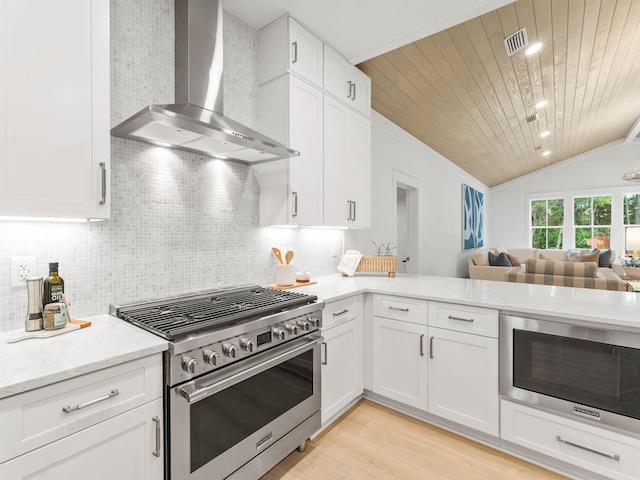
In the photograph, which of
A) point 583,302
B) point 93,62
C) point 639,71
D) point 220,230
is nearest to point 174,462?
point 220,230

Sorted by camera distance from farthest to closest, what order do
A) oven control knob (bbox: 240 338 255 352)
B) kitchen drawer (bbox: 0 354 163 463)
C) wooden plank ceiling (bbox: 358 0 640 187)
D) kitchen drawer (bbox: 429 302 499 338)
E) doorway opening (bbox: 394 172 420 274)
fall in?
doorway opening (bbox: 394 172 420 274) → wooden plank ceiling (bbox: 358 0 640 187) → kitchen drawer (bbox: 429 302 499 338) → oven control knob (bbox: 240 338 255 352) → kitchen drawer (bbox: 0 354 163 463)

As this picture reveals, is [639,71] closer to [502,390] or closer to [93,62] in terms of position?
[502,390]

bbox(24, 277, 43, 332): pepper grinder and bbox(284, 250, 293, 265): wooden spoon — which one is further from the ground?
bbox(284, 250, 293, 265): wooden spoon

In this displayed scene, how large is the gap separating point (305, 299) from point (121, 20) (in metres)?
1.77

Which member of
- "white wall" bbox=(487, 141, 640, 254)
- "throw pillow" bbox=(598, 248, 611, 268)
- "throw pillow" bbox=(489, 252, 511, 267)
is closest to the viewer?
"throw pillow" bbox=(489, 252, 511, 267)

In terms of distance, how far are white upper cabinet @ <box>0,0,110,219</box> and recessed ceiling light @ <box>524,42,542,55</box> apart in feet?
10.5

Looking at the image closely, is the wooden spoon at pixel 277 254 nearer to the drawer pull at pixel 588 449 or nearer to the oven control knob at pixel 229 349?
the oven control knob at pixel 229 349

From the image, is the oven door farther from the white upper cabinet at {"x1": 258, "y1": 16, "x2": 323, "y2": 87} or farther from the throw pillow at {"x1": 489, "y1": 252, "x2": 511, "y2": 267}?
the throw pillow at {"x1": 489, "y1": 252, "x2": 511, "y2": 267}

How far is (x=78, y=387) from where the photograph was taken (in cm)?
104

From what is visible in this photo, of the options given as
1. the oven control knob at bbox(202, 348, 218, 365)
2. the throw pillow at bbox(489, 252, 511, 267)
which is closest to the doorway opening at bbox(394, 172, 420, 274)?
the throw pillow at bbox(489, 252, 511, 267)

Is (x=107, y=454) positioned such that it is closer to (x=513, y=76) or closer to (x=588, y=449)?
(x=588, y=449)

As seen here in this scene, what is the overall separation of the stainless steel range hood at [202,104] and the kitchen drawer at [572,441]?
6.73 feet

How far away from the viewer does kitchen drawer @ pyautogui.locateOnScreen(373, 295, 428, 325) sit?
220 centimetres

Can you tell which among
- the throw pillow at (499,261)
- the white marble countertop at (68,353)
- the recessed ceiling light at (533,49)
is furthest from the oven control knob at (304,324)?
the throw pillow at (499,261)
